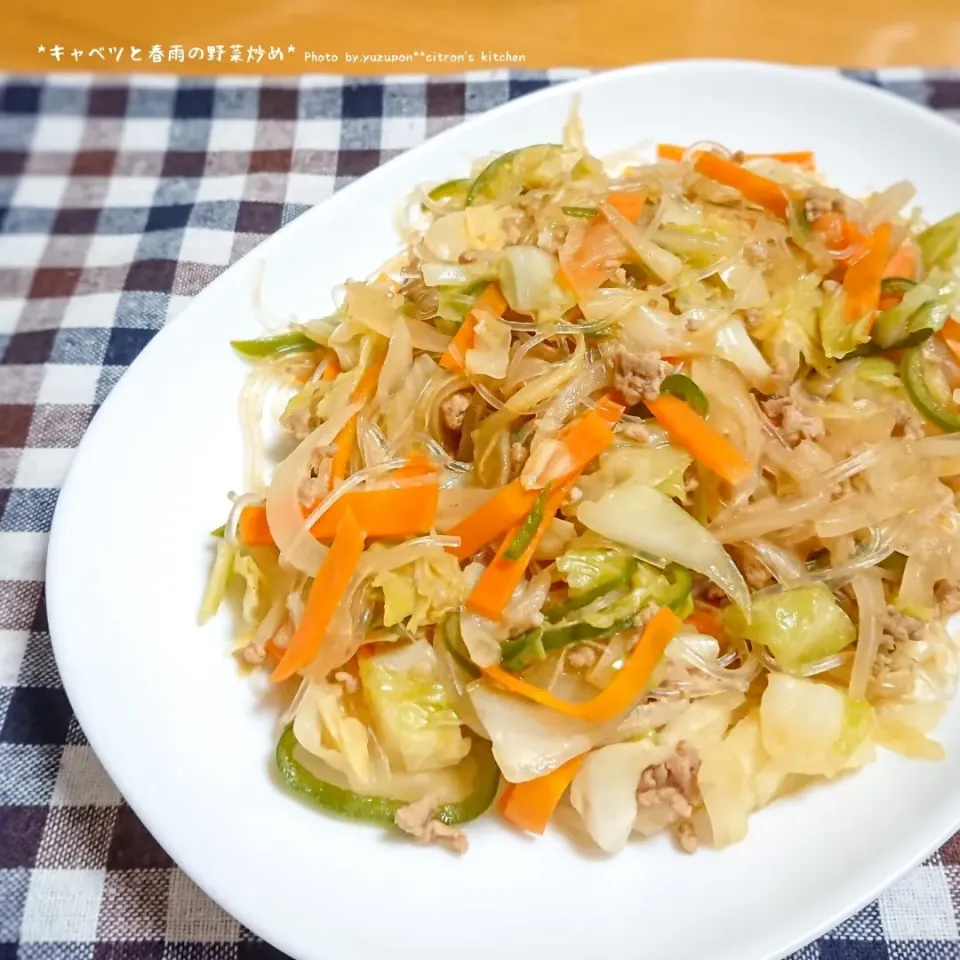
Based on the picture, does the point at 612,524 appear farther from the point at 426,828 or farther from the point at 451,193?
the point at 451,193

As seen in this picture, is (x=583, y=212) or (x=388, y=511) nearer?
(x=388, y=511)

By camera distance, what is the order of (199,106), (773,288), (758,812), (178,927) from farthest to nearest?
(199,106), (773,288), (178,927), (758,812)

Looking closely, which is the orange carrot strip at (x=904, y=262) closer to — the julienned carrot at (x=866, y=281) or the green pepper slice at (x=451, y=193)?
the julienned carrot at (x=866, y=281)

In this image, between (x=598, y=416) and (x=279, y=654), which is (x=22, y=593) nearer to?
(x=279, y=654)

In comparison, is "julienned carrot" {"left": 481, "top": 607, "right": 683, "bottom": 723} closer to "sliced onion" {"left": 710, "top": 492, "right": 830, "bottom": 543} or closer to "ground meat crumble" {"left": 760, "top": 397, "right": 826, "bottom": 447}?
"sliced onion" {"left": 710, "top": 492, "right": 830, "bottom": 543}

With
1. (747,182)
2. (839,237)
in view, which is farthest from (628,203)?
(839,237)

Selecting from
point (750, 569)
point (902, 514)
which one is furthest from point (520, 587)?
point (902, 514)
